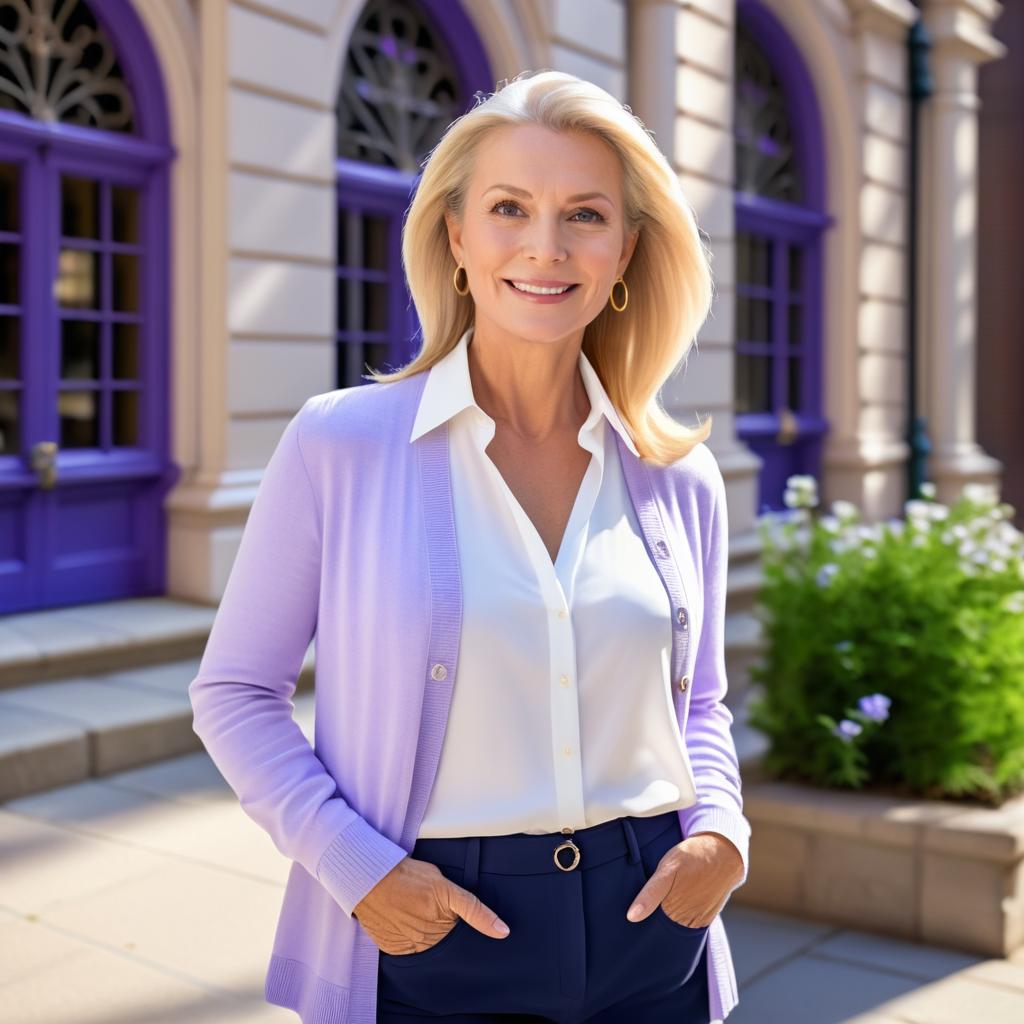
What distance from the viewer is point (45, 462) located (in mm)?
6910

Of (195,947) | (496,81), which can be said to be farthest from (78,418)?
(195,947)

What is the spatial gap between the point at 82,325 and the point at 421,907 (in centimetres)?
607

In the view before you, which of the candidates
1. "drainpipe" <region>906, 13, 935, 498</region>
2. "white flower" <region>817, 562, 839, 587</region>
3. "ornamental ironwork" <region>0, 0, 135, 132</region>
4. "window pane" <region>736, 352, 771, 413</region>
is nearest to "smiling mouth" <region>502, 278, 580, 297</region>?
"white flower" <region>817, 562, 839, 587</region>

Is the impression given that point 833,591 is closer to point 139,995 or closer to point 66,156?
point 139,995

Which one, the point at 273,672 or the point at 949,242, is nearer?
the point at 273,672

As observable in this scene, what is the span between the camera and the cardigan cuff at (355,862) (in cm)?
171

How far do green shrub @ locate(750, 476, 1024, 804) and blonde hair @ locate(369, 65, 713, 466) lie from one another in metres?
2.45

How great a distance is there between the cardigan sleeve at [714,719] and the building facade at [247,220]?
5.32 meters

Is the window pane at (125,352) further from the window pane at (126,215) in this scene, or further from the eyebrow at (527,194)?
the eyebrow at (527,194)

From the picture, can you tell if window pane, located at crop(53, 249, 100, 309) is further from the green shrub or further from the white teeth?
the white teeth

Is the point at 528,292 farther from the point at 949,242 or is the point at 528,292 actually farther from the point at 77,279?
the point at 949,242

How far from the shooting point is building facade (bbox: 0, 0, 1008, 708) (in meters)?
6.94

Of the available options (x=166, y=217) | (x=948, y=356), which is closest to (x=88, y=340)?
(x=166, y=217)

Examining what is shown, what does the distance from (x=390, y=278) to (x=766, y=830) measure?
529cm
